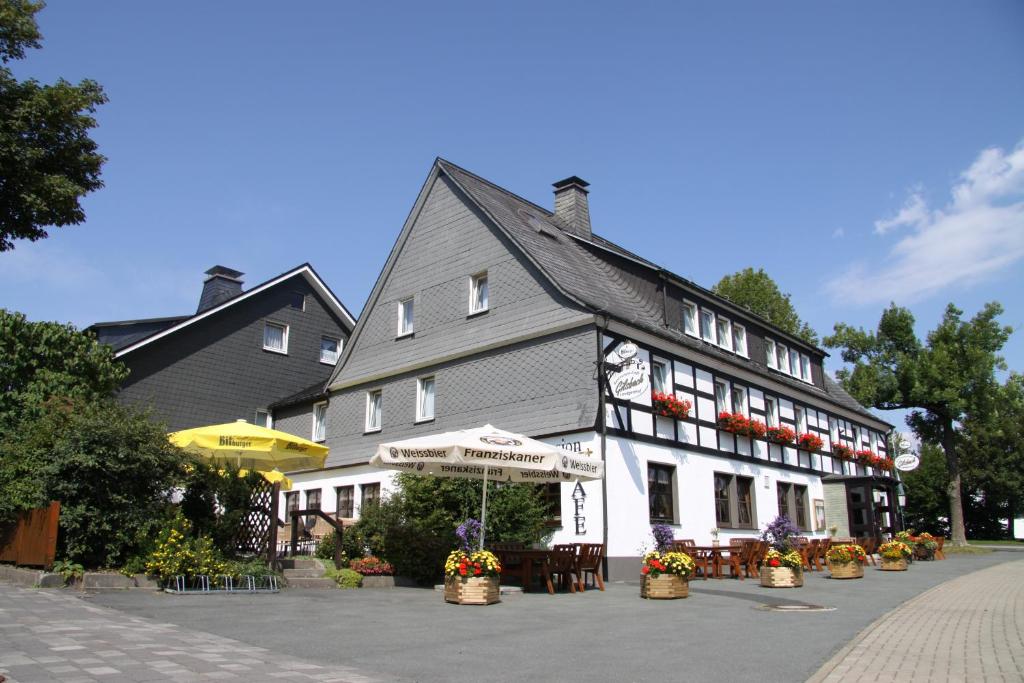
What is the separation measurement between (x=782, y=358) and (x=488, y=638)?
75.7ft

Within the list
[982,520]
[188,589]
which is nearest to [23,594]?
[188,589]

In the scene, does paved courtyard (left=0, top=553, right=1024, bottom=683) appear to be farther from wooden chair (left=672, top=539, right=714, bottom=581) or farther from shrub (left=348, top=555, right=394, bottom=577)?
wooden chair (left=672, top=539, right=714, bottom=581)

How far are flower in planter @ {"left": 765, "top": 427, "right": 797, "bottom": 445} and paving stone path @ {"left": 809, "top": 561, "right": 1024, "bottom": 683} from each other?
10535 millimetres

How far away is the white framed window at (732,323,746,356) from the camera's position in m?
26.5

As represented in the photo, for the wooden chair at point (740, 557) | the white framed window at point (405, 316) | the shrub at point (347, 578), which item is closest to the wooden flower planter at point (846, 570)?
the wooden chair at point (740, 557)

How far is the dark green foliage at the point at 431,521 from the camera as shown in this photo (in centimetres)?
1523

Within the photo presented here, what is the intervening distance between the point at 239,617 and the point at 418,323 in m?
14.8

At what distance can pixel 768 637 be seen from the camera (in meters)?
9.08

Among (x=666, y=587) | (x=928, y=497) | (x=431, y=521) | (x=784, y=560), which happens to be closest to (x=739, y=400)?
(x=784, y=560)

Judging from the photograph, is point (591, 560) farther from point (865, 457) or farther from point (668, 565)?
point (865, 457)

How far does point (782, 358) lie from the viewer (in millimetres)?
29500

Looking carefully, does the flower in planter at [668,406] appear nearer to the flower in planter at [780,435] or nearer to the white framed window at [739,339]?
the flower in planter at [780,435]

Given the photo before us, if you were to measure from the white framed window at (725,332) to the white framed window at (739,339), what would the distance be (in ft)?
1.48

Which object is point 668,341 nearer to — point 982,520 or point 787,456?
point 787,456
